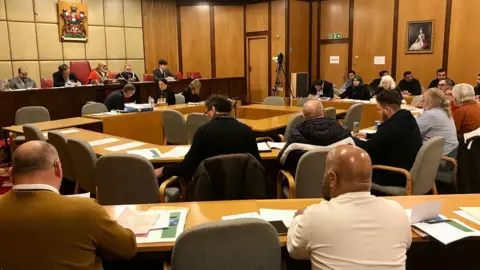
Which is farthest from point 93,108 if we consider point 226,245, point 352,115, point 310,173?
point 226,245

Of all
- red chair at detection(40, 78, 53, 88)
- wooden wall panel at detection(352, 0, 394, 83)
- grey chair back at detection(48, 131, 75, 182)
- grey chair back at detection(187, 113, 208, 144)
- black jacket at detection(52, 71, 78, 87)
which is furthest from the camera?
wooden wall panel at detection(352, 0, 394, 83)

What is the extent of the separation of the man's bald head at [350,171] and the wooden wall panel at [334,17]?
10684mm

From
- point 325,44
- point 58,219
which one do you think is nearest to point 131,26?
point 325,44

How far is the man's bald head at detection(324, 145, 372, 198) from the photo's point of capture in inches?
64.1

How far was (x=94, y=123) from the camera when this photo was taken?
222 inches

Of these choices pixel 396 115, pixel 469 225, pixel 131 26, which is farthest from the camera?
pixel 131 26

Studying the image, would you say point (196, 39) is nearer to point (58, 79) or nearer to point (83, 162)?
point (58, 79)

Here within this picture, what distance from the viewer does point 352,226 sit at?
5.12 ft

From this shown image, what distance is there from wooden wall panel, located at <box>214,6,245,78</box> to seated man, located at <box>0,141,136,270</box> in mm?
11394

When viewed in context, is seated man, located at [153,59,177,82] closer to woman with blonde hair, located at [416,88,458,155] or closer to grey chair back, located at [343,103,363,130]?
grey chair back, located at [343,103,363,130]

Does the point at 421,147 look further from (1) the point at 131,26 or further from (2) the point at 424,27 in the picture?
(1) the point at 131,26

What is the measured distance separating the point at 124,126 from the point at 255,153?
3368mm

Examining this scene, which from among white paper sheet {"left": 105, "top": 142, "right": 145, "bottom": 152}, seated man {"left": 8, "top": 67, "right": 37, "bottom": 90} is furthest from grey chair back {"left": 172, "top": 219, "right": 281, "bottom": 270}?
seated man {"left": 8, "top": 67, "right": 37, "bottom": 90}

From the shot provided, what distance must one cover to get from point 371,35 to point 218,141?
30.3 ft
